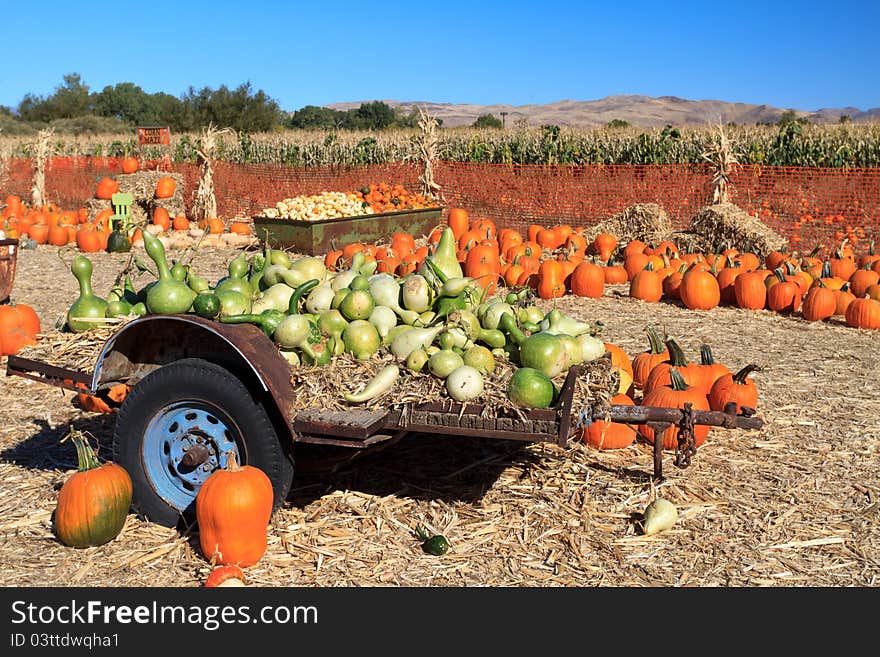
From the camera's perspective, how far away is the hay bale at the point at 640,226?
1323 cm

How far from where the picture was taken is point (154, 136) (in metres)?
27.4

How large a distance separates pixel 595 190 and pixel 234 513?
47.5 ft

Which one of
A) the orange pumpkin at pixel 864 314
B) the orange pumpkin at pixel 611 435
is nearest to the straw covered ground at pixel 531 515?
the orange pumpkin at pixel 611 435

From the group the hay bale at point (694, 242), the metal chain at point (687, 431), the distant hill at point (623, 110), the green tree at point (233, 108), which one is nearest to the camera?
the metal chain at point (687, 431)

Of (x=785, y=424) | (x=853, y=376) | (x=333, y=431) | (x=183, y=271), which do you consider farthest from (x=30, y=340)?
(x=853, y=376)

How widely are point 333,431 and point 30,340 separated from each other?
15.9 feet

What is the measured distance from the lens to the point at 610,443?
5.32 meters

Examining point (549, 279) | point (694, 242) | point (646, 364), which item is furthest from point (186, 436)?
point (694, 242)

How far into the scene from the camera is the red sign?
2646cm

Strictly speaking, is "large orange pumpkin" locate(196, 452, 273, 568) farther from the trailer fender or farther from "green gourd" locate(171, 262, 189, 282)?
"green gourd" locate(171, 262, 189, 282)

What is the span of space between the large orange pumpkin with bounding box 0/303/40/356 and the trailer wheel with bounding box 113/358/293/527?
12.7 feet

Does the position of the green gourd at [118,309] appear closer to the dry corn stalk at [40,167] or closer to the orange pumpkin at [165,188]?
the orange pumpkin at [165,188]

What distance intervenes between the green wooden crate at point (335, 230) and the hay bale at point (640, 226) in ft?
11.0

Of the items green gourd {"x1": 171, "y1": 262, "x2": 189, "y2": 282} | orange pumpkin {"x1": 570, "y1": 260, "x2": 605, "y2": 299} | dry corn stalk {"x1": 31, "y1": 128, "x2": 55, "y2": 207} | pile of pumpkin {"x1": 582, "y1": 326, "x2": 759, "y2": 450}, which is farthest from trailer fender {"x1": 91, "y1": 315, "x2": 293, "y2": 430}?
dry corn stalk {"x1": 31, "y1": 128, "x2": 55, "y2": 207}
